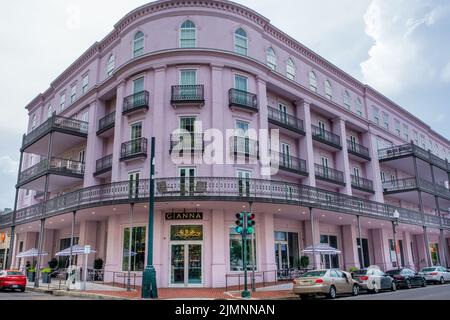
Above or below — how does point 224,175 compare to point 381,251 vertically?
above

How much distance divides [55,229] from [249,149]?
21.4 meters

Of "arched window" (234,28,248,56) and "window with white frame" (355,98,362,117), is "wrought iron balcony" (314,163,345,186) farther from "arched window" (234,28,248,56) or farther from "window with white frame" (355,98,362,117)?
"arched window" (234,28,248,56)

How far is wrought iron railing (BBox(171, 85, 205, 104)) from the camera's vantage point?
24.8 m

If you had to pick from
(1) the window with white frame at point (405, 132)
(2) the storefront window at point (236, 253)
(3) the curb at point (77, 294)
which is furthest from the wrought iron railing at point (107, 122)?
(1) the window with white frame at point (405, 132)

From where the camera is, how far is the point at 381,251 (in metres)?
36.4

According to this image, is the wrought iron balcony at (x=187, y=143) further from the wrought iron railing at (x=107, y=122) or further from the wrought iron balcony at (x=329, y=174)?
the wrought iron balcony at (x=329, y=174)

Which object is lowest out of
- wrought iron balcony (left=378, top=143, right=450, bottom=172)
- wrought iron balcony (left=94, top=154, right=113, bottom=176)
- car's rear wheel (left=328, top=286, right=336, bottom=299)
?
car's rear wheel (left=328, top=286, right=336, bottom=299)

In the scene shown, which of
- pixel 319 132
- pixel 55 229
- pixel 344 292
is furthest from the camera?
pixel 55 229

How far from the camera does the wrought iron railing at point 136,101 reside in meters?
25.5

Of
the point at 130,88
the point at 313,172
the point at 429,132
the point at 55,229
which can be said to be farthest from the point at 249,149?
the point at 429,132

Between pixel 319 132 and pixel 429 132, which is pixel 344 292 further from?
pixel 429 132

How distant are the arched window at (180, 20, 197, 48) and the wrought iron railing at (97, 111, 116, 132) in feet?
24.4

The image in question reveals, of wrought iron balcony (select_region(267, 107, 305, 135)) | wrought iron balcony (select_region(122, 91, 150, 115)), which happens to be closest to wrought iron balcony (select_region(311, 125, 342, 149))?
wrought iron balcony (select_region(267, 107, 305, 135))

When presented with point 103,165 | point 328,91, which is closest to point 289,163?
point 328,91
